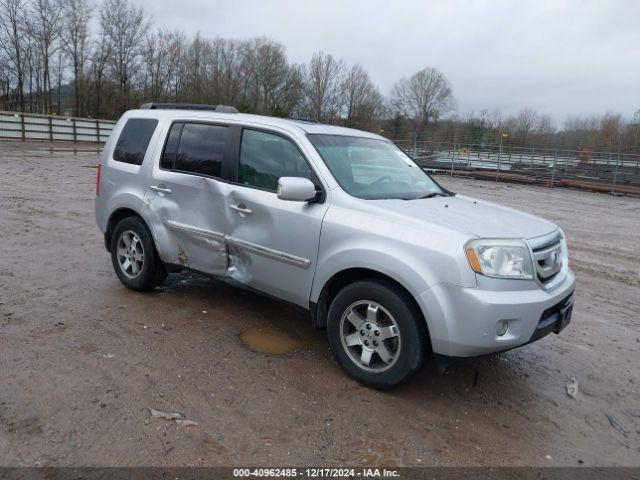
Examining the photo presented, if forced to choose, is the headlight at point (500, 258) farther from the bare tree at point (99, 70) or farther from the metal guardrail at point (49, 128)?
the bare tree at point (99, 70)

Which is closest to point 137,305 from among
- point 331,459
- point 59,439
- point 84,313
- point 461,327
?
point 84,313

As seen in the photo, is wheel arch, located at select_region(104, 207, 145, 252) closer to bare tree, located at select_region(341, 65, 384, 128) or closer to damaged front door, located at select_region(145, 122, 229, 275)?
damaged front door, located at select_region(145, 122, 229, 275)

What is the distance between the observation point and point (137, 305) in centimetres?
490

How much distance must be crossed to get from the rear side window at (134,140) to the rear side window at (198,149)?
33cm

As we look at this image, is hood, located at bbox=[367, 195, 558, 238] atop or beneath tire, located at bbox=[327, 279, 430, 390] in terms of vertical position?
atop

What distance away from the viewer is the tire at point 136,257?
5.00 meters

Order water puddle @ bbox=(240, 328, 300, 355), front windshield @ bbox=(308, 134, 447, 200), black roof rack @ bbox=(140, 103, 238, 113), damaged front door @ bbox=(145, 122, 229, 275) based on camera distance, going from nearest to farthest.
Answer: front windshield @ bbox=(308, 134, 447, 200) → water puddle @ bbox=(240, 328, 300, 355) → damaged front door @ bbox=(145, 122, 229, 275) → black roof rack @ bbox=(140, 103, 238, 113)

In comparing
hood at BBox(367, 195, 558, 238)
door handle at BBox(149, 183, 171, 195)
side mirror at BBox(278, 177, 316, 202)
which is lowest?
door handle at BBox(149, 183, 171, 195)

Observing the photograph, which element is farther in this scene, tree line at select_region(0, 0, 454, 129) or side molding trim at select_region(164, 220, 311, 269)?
tree line at select_region(0, 0, 454, 129)

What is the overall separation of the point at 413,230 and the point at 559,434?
5.14 feet

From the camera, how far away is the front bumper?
3096 millimetres

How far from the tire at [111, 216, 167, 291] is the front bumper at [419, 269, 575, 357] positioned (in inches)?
114

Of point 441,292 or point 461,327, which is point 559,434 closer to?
point 461,327

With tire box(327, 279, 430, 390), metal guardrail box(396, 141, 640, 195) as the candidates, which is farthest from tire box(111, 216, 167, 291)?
metal guardrail box(396, 141, 640, 195)
